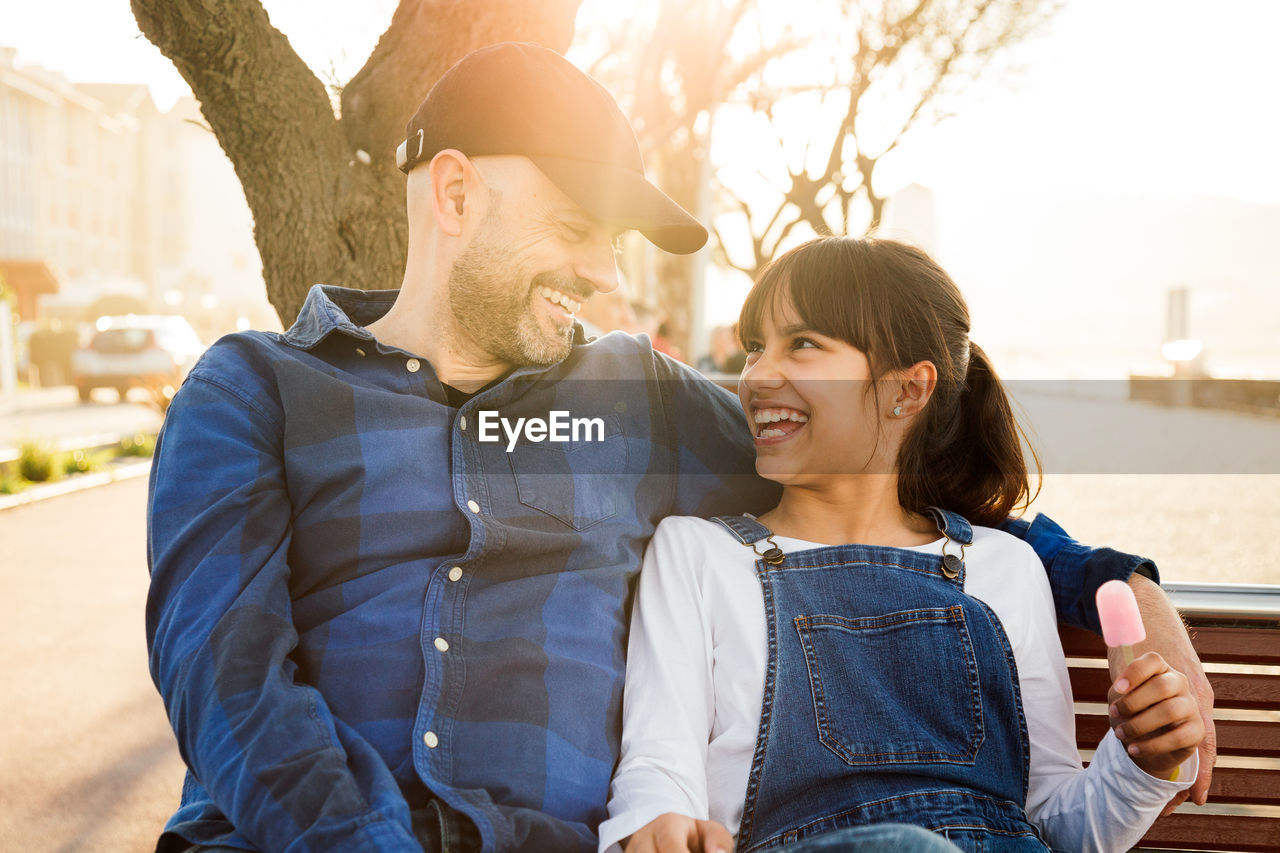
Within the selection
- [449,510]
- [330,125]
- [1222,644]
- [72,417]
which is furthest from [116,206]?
[1222,644]

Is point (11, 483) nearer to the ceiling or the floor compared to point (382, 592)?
nearer to the floor

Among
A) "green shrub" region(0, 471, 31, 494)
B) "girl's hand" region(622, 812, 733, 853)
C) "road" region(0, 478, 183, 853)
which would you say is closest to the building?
"green shrub" region(0, 471, 31, 494)

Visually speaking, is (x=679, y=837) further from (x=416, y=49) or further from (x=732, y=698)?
(x=416, y=49)

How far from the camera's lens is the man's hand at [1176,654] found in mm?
2082

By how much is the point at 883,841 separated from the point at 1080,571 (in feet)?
3.18

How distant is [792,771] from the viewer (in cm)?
216

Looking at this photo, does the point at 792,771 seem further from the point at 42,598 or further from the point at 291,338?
the point at 42,598

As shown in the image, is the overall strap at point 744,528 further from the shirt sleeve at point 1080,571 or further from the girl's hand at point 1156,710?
the girl's hand at point 1156,710

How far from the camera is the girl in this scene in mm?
2088

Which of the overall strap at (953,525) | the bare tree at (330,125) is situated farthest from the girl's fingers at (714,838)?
the bare tree at (330,125)

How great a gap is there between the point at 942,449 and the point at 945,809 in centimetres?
90

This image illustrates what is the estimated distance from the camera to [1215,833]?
2521 millimetres

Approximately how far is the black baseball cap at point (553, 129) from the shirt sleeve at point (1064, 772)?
115 centimetres

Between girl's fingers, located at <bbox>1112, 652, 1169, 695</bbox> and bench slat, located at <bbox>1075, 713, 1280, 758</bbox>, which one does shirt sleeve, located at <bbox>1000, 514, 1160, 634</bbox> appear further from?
girl's fingers, located at <bbox>1112, 652, 1169, 695</bbox>
